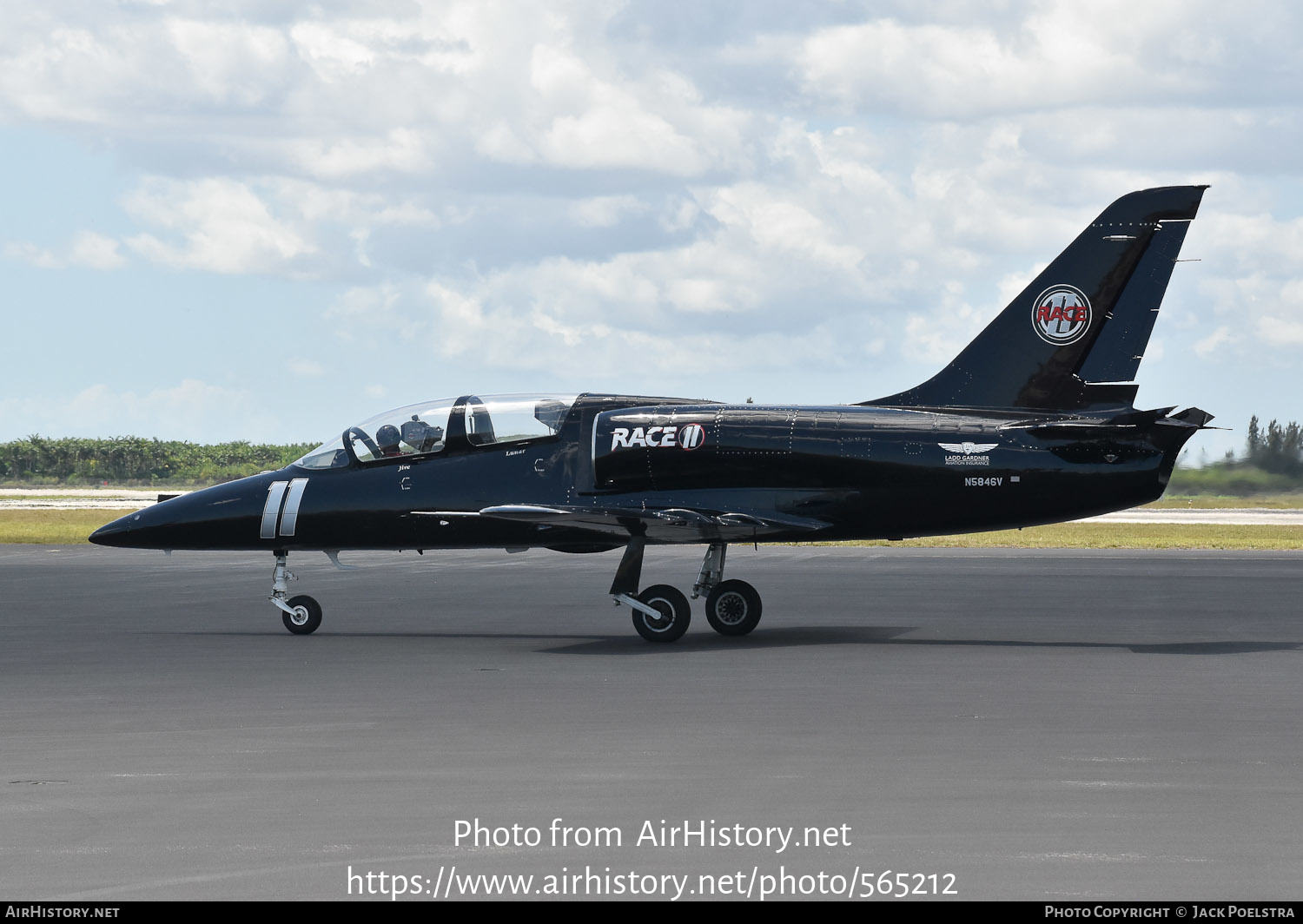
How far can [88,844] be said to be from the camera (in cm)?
848

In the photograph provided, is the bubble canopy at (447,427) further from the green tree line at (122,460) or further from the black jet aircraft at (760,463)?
the green tree line at (122,460)

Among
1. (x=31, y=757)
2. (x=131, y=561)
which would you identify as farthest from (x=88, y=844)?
(x=131, y=561)

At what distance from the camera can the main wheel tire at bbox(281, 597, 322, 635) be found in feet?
70.6

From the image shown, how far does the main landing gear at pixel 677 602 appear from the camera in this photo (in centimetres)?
1986

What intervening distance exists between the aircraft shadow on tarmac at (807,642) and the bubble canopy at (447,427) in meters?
2.54

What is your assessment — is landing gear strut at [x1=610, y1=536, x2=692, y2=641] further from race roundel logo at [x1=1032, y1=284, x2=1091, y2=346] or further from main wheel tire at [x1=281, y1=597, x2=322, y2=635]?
race roundel logo at [x1=1032, y1=284, x2=1091, y2=346]

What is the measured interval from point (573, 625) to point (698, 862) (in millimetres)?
14490

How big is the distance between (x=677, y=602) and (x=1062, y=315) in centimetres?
618

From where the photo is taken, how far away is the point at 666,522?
64.7 ft

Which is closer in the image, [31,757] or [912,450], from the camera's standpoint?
[31,757]

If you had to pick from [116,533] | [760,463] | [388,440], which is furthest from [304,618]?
[760,463]

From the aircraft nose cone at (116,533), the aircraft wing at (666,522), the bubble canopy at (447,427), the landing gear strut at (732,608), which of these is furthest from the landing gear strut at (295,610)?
the landing gear strut at (732,608)
